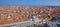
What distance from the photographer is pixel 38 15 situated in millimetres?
1418

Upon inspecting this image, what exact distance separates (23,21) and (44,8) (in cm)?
29

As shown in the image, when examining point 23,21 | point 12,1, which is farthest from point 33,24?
point 12,1

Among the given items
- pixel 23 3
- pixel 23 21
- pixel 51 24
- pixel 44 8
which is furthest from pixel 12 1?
pixel 51 24

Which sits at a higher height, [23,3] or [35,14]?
[23,3]

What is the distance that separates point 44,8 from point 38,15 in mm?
111

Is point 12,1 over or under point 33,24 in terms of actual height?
over

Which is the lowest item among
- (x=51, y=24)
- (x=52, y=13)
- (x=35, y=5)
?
(x=51, y=24)

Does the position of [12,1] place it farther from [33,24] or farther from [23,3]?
[33,24]

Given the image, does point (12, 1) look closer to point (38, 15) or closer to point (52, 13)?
point (38, 15)

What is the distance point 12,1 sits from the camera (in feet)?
4.59

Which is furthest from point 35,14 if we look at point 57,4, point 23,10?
point 57,4

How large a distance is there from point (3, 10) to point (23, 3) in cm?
23

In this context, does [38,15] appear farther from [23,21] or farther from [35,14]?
[23,21]

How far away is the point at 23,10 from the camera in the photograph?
4.64ft
